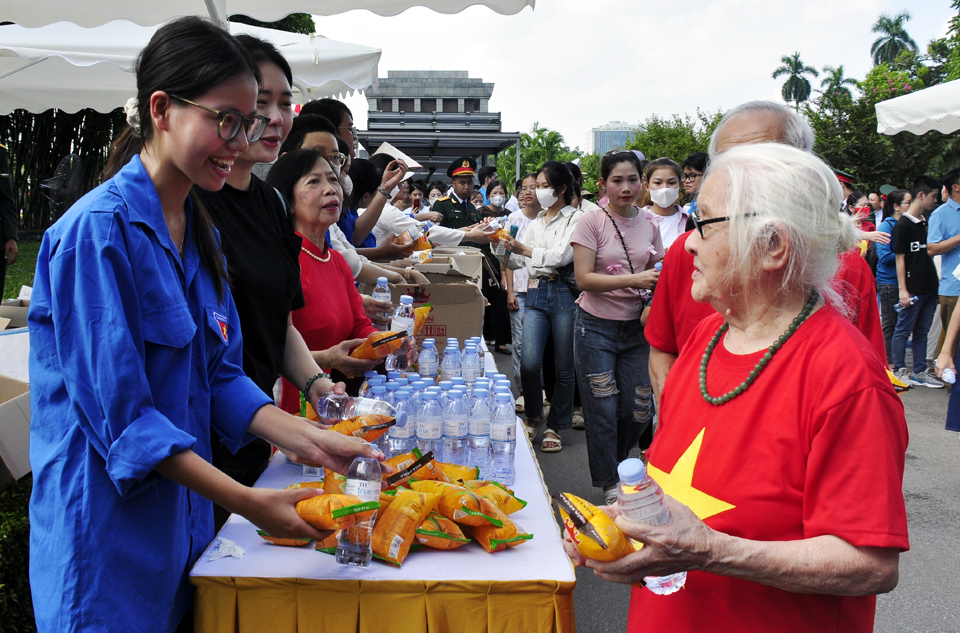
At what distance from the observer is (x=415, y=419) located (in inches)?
103

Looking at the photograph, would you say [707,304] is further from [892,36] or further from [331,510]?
[892,36]

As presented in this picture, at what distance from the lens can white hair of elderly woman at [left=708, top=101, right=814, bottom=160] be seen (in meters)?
2.29

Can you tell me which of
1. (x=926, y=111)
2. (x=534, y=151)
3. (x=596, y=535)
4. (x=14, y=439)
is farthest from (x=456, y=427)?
(x=534, y=151)

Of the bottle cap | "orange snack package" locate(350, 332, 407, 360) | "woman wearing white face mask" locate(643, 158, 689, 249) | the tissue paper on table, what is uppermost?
"woman wearing white face mask" locate(643, 158, 689, 249)

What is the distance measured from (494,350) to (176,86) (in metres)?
8.51

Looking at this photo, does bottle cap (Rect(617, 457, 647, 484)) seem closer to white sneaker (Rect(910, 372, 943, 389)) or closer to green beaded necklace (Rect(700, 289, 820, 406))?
green beaded necklace (Rect(700, 289, 820, 406))

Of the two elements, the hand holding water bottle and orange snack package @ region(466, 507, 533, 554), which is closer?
the hand holding water bottle

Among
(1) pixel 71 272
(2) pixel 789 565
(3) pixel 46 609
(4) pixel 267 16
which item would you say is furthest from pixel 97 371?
(4) pixel 267 16

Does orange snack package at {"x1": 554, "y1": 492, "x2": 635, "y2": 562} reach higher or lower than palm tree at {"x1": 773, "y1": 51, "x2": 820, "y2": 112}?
lower

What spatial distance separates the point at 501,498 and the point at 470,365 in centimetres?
166

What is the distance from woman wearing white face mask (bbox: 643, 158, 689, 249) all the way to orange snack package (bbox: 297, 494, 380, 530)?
420cm

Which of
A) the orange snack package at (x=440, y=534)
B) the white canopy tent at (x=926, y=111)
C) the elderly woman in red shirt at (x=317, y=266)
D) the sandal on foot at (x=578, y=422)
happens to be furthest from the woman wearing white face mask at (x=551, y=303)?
the white canopy tent at (x=926, y=111)

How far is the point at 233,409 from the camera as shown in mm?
1755

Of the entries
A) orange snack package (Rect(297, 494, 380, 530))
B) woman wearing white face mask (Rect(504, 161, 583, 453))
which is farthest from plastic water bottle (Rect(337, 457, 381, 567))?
woman wearing white face mask (Rect(504, 161, 583, 453))
